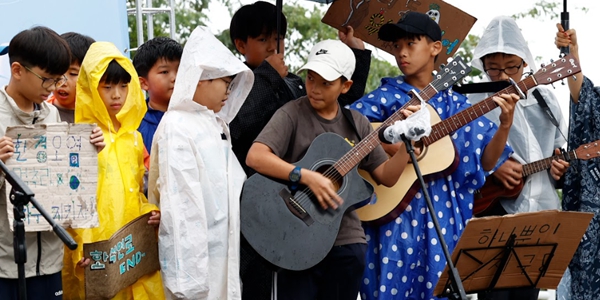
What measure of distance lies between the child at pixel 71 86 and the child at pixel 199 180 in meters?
0.54

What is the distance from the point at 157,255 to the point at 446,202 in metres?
1.68

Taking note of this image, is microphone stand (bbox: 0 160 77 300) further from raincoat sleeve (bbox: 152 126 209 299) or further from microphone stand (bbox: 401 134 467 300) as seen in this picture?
microphone stand (bbox: 401 134 467 300)

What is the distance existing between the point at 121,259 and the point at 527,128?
2.89 meters

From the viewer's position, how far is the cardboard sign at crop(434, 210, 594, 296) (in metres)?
4.64

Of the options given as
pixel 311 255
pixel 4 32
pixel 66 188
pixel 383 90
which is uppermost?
pixel 4 32

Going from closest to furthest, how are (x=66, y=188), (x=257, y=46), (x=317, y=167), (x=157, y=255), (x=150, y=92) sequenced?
(x=66, y=188) → (x=157, y=255) → (x=317, y=167) → (x=150, y=92) → (x=257, y=46)

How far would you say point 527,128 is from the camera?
5.93m

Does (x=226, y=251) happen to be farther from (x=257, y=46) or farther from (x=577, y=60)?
(x=577, y=60)

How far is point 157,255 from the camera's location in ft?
14.5

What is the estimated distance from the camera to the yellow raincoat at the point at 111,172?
432 cm

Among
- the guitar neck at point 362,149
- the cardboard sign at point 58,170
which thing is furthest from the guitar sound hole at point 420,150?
the cardboard sign at point 58,170

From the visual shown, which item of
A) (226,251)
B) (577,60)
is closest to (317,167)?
(226,251)

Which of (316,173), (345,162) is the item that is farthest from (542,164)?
(316,173)

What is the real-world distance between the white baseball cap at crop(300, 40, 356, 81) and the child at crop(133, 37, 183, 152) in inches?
29.5
